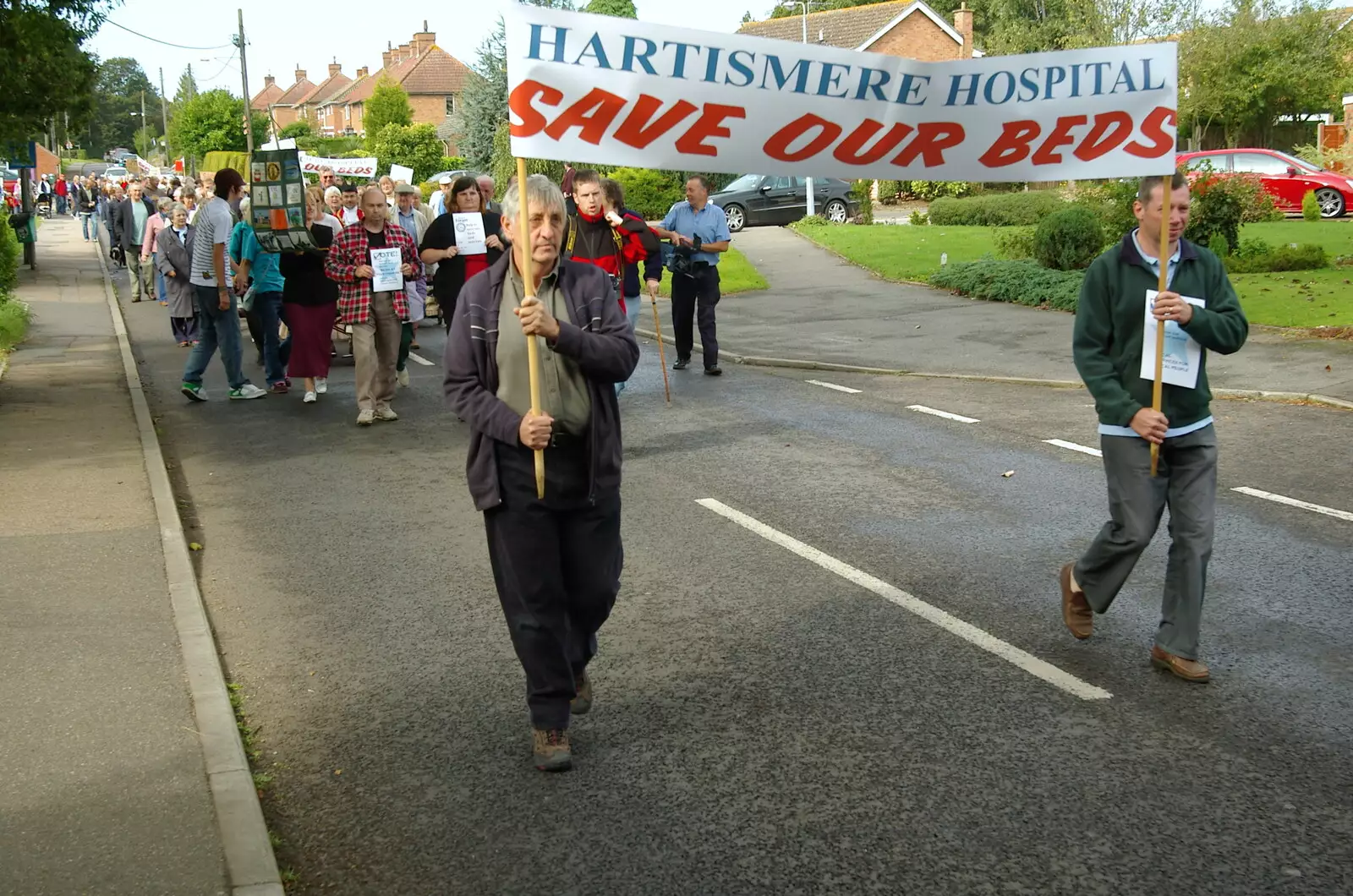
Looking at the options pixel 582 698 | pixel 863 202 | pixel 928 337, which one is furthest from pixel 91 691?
pixel 863 202

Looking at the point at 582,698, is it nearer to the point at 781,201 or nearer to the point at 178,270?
the point at 178,270

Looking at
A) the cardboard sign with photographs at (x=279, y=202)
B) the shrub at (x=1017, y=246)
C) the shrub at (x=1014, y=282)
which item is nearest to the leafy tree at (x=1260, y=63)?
the shrub at (x=1017, y=246)

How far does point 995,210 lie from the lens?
32.2 metres

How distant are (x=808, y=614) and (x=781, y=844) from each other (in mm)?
2327

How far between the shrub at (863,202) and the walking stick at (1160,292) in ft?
100

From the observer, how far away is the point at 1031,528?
8031 millimetres

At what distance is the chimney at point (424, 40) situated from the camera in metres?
105

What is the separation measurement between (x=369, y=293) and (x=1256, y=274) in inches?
524

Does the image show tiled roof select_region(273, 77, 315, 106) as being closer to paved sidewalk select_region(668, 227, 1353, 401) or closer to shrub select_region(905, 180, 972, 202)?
shrub select_region(905, 180, 972, 202)

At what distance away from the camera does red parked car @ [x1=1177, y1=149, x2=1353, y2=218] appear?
30.3m

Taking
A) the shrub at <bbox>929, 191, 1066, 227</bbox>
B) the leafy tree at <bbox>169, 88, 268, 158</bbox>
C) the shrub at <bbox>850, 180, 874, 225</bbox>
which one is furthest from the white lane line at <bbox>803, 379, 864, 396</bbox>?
the leafy tree at <bbox>169, 88, 268, 158</bbox>

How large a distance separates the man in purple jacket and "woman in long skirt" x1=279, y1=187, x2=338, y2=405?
28.6 feet

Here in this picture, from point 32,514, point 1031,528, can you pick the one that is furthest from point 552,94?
point 32,514

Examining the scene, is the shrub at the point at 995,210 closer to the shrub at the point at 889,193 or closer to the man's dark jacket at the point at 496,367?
the shrub at the point at 889,193
